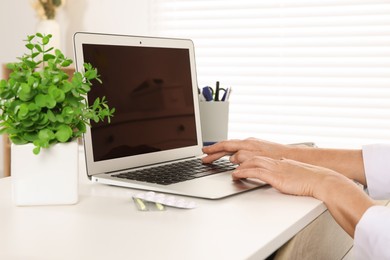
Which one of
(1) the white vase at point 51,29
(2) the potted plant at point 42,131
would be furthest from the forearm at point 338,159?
(1) the white vase at point 51,29

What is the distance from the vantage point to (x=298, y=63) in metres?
2.49

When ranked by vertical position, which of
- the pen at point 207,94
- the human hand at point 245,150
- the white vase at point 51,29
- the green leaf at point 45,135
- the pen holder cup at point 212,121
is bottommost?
the human hand at point 245,150

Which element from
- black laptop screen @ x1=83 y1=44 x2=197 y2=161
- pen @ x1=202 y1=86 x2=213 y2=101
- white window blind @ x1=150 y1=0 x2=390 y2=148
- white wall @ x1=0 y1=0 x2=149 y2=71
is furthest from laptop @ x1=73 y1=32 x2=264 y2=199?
white wall @ x1=0 y1=0 x2=149 y2=71

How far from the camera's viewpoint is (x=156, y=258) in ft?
1.96

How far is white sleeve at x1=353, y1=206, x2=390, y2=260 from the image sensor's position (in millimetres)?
789

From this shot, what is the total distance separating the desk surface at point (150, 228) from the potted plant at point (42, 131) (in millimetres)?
29

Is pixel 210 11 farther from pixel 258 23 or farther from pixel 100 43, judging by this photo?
pixel 100 43

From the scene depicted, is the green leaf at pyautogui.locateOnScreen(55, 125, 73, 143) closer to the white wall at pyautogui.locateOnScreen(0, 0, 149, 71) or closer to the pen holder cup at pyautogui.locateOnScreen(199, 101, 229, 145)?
the pen holder cup at pyautogui.locateOnScreen(199, 101, 229, 145)

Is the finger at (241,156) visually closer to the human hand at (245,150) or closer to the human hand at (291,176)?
the human hand at (245,150)

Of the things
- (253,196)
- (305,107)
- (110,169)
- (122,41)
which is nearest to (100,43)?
(122,41)

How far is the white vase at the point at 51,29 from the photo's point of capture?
2758 millimetres

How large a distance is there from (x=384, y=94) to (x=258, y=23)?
2.19 feet

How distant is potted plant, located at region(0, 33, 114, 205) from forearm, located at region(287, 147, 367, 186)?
20.8 inches

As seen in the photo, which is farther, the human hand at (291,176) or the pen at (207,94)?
the pen at (207,94)
